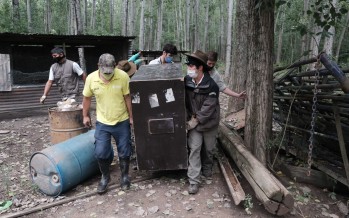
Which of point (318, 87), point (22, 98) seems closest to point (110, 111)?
point (318, 87)

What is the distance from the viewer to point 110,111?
176 inches

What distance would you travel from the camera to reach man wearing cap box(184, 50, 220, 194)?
4.38 meters

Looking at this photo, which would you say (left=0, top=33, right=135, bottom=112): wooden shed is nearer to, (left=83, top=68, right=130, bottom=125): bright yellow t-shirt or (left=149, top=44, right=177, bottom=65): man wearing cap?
(left=149, top=44, right=177, bottom=65): man wearing cap

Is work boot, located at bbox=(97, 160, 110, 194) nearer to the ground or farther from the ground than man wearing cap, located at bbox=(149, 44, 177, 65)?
nearer to the ground

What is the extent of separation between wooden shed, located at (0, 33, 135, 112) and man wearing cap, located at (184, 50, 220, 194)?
7.31 m

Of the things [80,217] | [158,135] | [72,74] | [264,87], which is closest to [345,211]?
[264,87]

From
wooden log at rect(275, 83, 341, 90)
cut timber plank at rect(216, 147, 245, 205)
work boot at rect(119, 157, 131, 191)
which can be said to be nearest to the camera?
cut timber plank at rect(216, 147, 245, 205)

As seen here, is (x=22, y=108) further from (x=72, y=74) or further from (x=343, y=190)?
(x=343, y=190)

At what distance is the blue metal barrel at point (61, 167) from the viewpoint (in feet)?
14.8

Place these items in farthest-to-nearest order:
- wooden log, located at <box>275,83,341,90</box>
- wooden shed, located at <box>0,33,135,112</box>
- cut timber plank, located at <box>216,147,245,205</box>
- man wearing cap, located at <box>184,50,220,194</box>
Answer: wooden shed, located at <box>0,33,135,112</box> < man wearing cap, located at <box>184,50,220,194</box> < wooden log, located at <box>275,83,341,90</box> < cut timber plank, located at <box>216,147,245,205</box>

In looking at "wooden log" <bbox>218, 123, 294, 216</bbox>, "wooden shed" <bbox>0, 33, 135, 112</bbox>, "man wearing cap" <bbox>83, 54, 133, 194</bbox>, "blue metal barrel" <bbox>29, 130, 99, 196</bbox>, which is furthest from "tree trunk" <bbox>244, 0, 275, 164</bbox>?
"wooden shed" <bbox>0, 33, 135, 112</bbox>

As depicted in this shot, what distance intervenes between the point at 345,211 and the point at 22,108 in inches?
391

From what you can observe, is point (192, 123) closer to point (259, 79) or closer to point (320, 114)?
point (259, 79)

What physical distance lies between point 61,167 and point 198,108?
7.11ft
